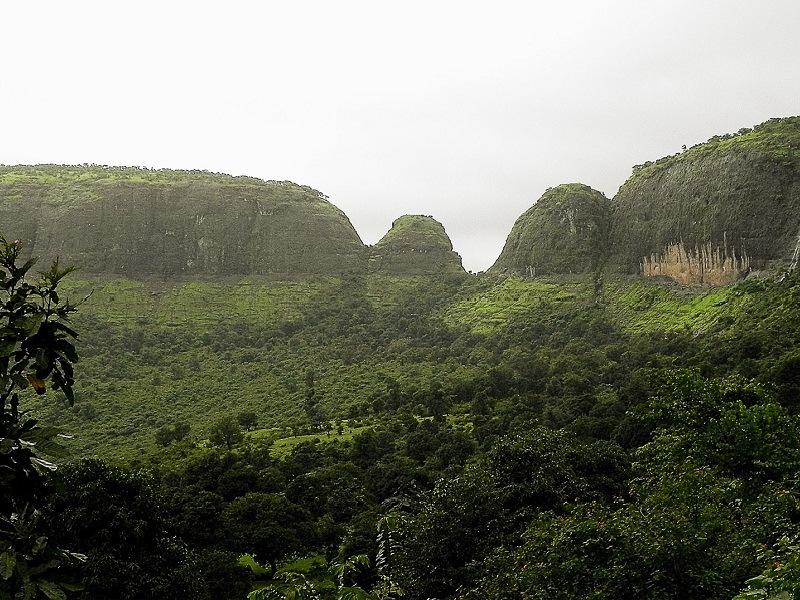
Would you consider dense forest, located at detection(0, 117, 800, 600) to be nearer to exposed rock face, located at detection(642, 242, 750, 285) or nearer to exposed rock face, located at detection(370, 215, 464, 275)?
exposed rock face, located at detection(642, 242, 750, 285)

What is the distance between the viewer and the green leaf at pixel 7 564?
12.5 feet

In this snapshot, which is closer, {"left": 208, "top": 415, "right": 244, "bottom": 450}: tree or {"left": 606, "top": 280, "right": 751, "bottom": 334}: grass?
{"left": 208, "top": 415, "right": 244, "bottom": 450}: tree

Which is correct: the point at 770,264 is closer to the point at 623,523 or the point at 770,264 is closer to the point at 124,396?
the point at 623,523

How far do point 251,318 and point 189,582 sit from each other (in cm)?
7607

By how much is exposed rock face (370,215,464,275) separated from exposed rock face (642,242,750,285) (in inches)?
1863

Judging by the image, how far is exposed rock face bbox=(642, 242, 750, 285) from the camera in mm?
64363

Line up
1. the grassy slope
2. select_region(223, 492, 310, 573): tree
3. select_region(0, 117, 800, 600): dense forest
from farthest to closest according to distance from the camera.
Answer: the grassy slope → select_region(223, 492, 310, 573): tree → select_region(0, 117, 800, 600): dense forest

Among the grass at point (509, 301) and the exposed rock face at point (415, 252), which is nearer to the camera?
the grass at point (509, 301)

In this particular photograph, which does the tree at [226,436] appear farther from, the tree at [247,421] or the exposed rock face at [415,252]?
the exposed rock face at [415,252]

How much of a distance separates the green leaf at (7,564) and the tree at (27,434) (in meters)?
0.05

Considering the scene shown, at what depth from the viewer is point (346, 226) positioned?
127 metres

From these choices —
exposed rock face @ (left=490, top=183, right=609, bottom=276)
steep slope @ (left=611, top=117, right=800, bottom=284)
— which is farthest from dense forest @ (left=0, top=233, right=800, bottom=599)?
steep slope @ (left=611, top=117, right=800, bottom=284)

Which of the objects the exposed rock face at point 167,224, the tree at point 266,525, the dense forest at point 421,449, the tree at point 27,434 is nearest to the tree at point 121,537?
the dense forest at point 421,449

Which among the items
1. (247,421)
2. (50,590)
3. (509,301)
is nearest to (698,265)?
(509,301)
